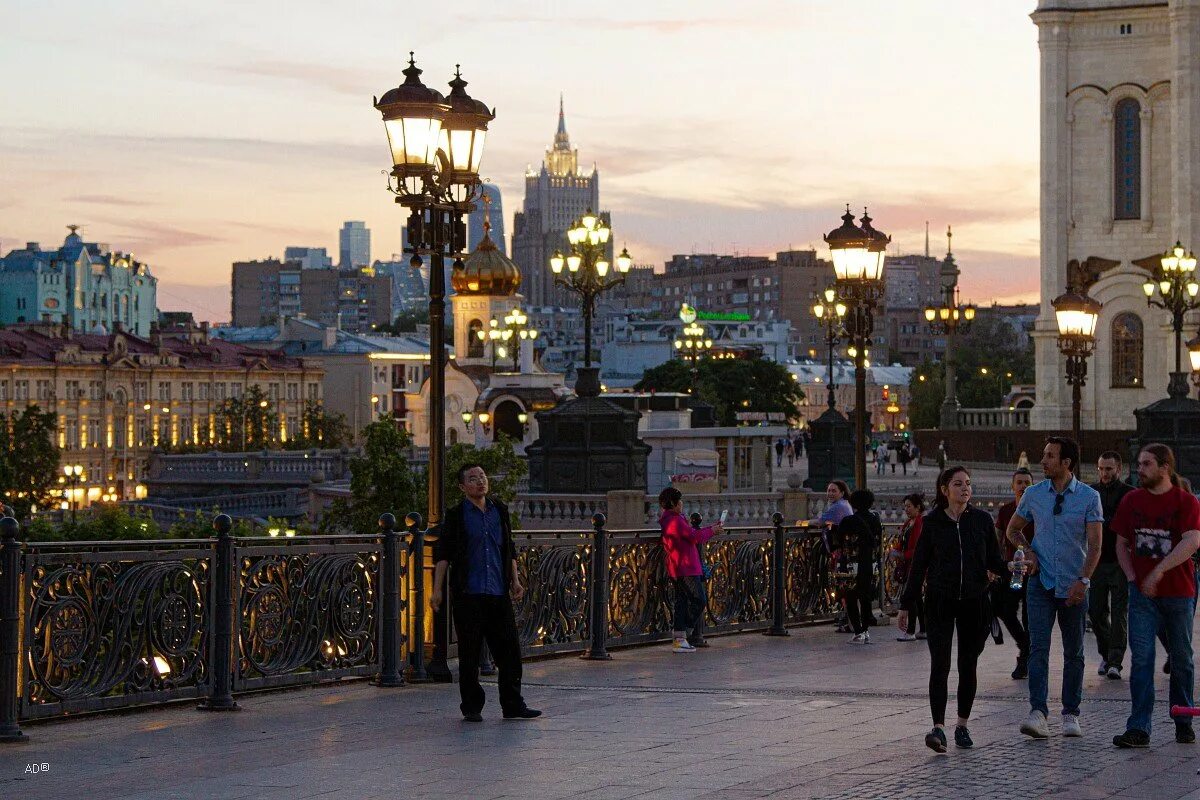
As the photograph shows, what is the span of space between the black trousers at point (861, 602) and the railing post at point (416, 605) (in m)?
6.18

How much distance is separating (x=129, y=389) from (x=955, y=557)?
130742 millimetres

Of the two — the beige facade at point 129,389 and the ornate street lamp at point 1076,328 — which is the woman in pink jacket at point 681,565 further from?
the beige facade at point 129,389

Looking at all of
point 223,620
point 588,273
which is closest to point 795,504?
point 588,273

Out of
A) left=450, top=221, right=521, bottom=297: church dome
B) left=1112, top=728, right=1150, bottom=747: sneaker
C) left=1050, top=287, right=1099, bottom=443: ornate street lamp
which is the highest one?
left=450, top=221, right=521, bottom=297: church dome

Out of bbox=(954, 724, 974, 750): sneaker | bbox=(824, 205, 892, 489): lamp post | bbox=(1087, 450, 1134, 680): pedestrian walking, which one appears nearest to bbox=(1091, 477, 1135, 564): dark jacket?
bbox=(1087, 450, 1134, 680): pedestrian walking

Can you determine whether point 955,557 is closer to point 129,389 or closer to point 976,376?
point 129,389

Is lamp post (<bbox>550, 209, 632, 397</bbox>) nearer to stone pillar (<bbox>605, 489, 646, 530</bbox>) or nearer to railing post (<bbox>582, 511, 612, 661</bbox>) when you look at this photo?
stone pillar (<bbox>605, 489, 646, 530</bbox>)

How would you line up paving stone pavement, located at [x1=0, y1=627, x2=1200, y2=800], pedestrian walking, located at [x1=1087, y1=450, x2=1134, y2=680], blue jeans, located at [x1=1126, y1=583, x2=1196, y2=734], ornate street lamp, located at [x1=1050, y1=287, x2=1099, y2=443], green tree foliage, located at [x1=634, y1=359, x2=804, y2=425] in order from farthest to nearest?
green tree foliage, located at [x1=634, y1=359, x2=804, y2=425] → ornate street lamp, located at [x1=1050, y1=287, x2=1099, y2=443] → pedestrian walking, located at [x1=1087, y1=450, x2=1134, y2=680] → blue jeans, located at [x1=1126, y1=583, x2=1196, y2=734] → paving stone pavement, located at [x1=0, y1=627, x2=1200, y2=800]

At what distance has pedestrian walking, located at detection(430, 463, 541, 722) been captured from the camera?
13867 mm

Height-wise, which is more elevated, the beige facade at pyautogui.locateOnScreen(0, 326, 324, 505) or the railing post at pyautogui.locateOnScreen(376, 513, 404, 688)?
the beige facade at pyautogui.locateOnScreen(0, 326, 324, 505)

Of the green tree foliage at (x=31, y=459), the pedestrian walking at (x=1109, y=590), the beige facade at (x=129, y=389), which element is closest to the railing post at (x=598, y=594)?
the pedestrian walking at (x=1109, y=590)

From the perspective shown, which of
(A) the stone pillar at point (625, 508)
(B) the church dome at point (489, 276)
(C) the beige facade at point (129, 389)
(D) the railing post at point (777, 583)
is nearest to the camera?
(D) the railing post at point (777, 583)

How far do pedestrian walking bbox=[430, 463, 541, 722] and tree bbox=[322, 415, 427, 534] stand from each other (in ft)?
96.1

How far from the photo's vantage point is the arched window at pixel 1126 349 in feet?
215
